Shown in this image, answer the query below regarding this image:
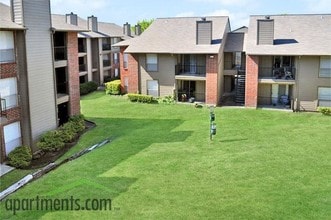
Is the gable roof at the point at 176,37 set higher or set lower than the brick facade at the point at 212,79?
higher

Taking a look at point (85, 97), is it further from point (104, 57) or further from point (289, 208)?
point (289, 208)

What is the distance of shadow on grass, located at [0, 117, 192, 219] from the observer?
15.6 m

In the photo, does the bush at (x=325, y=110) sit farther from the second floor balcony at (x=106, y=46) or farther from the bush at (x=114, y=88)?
the second floor balcony at (x=106, y=46)

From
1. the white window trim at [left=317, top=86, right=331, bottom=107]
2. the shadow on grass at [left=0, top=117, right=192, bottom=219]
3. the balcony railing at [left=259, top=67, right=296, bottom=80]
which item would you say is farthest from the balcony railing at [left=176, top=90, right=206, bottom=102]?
the white window trim at [left=317, top=86, right=331, bottom=107]

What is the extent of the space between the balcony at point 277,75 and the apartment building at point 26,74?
1796 cm

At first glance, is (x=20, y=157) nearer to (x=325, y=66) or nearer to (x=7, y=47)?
(x=7, y=47)

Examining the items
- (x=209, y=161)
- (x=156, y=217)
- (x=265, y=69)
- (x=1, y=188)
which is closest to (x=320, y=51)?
(x=265, y=69)

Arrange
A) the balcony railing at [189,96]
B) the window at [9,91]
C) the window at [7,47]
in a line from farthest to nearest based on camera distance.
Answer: the balcony railing at [189,96]
the window at [9,91]
the window at [7,47]

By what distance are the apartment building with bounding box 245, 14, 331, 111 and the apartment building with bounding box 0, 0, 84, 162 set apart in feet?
56.5

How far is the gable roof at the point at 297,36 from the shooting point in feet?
104

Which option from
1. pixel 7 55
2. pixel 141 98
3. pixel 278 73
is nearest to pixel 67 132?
pixel 7 55

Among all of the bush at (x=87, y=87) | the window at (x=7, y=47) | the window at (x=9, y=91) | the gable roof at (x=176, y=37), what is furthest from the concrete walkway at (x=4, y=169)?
the bush at (x=87, y=87)

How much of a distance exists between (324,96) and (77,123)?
805 inches

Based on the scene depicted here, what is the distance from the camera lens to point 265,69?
112ft
